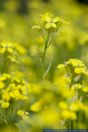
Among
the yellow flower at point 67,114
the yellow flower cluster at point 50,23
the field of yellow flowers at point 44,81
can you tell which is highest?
the yellow flower cluster at point 50,23

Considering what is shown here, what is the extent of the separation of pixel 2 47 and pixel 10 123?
0.48 metres

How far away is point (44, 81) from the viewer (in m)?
2.05

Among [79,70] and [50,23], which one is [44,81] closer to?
[79,70]

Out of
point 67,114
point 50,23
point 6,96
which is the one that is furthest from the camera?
point 50,23

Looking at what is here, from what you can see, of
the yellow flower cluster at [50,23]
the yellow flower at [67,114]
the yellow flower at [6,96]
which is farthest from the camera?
the yellow flower cluster at [50,23]

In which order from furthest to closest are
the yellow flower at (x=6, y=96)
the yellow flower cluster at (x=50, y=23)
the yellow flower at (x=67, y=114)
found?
the yellow flower cluster at (x=50, y=23) < the yellow flower at (x=6, y=96) < the yellow flower at (x=67, y=114)

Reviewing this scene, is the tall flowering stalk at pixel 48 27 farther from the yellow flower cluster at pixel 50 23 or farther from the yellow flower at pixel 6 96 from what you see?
the yellow flower at pixel 6 96

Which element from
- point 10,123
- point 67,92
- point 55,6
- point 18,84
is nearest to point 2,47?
point 18,84

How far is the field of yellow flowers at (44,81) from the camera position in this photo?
5.70 ft

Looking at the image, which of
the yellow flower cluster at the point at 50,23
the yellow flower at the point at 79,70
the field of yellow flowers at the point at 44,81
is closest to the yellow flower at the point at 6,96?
the field of yellow flowers at the point at 44,81

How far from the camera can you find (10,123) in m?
2.12

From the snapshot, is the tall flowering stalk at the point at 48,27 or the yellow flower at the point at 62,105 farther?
the tall flowering stalk at the point at 48,27

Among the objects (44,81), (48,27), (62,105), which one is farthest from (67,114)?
(48,27)

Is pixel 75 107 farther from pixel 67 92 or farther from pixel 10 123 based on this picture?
pixel 10 123
